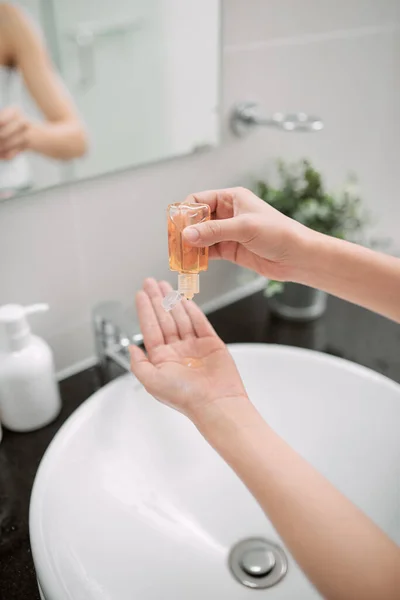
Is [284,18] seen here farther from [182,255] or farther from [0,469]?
[0,469]

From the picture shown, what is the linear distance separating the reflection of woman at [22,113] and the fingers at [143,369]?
285mm

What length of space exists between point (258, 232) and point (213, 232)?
3.3 inches

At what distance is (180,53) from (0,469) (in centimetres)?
67

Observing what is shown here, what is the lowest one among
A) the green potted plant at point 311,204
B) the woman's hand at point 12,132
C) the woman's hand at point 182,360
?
the woman's hand at point 182,360

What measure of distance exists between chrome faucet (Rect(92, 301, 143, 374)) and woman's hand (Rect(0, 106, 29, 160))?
0.86 ft

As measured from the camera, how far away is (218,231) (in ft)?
1.80

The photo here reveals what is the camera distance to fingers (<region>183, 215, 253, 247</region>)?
530 mm

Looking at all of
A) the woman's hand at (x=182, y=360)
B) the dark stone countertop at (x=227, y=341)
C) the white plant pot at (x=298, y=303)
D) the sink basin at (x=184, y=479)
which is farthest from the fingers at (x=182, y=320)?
the white plant pot at (x=298, y=303)

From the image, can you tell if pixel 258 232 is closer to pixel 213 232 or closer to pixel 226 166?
pixel 213 232

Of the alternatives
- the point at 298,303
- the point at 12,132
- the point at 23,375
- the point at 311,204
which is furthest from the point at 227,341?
the point at 12,132

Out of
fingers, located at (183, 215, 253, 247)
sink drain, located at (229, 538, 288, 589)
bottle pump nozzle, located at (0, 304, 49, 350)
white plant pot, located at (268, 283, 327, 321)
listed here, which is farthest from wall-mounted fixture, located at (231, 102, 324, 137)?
sink drain, located at (229, 538, 288, 589)

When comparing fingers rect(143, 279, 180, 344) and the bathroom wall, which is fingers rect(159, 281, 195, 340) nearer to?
fingers rect(143, 279, 180, 344)

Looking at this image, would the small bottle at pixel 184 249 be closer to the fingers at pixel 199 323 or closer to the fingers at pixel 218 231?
the fingers at pixel 218 231

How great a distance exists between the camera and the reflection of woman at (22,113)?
68cm
